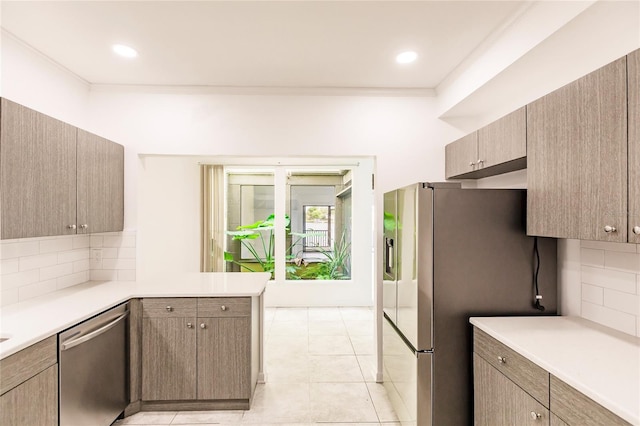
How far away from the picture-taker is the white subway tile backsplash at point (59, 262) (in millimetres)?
2221

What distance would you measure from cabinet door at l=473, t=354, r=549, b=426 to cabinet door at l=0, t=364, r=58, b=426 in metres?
2.23

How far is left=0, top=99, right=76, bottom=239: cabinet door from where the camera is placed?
1845mm

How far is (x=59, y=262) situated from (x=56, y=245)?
0.13 meters

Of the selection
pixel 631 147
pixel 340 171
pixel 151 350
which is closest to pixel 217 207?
pixel 340 171

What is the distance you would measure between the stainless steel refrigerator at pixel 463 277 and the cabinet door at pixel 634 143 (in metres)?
0.74

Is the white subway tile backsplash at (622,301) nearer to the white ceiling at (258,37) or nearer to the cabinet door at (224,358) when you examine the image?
the white ceiling at (258,37)

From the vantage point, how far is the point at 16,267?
226cm

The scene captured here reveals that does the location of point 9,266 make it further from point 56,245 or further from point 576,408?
point 576,408

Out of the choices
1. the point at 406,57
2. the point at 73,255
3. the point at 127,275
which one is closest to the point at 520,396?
the point at 406,57

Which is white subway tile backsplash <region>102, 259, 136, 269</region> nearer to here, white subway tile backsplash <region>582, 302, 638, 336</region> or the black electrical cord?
the black electrical cord

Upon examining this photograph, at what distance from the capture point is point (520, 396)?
153 cm

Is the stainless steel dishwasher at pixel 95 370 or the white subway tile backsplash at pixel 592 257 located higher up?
the white subway tile backsplash at pixel 592 257

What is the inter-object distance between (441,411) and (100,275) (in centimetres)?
286

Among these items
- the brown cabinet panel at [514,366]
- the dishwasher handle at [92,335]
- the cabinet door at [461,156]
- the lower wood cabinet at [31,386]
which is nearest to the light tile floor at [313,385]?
the dishwasher handle at [92,335]
